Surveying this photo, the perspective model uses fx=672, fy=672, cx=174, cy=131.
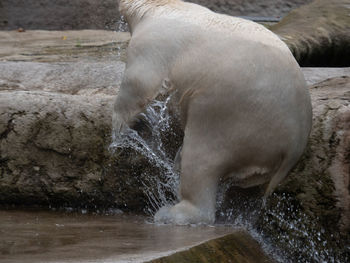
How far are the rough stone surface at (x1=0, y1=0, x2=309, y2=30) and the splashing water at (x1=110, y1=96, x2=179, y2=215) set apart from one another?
6.32 m

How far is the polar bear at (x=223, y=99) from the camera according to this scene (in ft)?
10.9

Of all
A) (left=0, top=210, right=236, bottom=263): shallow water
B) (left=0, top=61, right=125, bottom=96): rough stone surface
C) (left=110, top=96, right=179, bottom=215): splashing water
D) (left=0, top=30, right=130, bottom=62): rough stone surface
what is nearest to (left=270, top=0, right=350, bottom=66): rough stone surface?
(left=0, top=30, right=130, bottom=62): rough stone surface

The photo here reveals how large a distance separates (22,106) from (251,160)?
1.48 meters

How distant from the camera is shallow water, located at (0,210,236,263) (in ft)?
8.05

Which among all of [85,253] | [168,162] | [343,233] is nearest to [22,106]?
[168,162]

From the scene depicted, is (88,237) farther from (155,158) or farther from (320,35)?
(320,35)

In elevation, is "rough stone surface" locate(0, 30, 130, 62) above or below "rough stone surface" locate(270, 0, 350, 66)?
below

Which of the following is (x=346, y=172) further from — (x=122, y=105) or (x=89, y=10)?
(x=89, y=10)

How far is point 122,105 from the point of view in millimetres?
3740

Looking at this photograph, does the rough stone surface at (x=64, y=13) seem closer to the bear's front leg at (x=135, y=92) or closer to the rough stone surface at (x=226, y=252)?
the bear's front leg at (x=135, y=92)

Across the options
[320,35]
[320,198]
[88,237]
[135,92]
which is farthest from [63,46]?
[88,237]

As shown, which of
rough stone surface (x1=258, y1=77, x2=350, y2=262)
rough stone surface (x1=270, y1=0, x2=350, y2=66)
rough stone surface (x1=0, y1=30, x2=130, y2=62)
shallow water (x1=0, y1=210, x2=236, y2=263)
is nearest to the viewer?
shallow water (x1=0, y1=210, x2=236, y2=263)

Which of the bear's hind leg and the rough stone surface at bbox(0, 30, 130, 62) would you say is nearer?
the bear's hind leg

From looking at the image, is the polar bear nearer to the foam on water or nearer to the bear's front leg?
the bear's front leg
